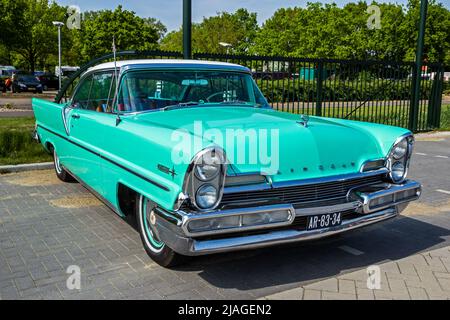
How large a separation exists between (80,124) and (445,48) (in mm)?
42978

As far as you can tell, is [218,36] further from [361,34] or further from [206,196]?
[206,196]

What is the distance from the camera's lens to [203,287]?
3.44 m

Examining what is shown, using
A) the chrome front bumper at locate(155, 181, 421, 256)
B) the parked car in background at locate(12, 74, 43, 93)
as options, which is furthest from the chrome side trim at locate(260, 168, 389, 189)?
the parked car in background at locate(12, 74, 43, 93)

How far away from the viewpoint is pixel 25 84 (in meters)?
30.6

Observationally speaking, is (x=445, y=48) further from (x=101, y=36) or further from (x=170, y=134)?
(x=170, y=134)

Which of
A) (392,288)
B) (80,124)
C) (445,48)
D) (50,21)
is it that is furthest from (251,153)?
(445,48)

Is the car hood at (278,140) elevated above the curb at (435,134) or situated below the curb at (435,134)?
above

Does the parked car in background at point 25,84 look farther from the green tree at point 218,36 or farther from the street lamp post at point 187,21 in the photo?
the street lamp post at point 187,21

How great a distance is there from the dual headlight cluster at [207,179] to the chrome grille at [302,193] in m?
0.13

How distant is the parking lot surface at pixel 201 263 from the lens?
11.1 feet

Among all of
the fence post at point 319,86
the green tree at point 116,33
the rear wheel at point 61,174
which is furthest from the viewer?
the green tree at point 116,33

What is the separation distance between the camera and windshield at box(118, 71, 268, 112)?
4.41 metres

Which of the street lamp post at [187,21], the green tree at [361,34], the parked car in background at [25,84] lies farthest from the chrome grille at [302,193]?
the green tree at [361,34]

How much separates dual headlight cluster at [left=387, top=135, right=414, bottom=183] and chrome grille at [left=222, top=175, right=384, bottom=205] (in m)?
0.27
